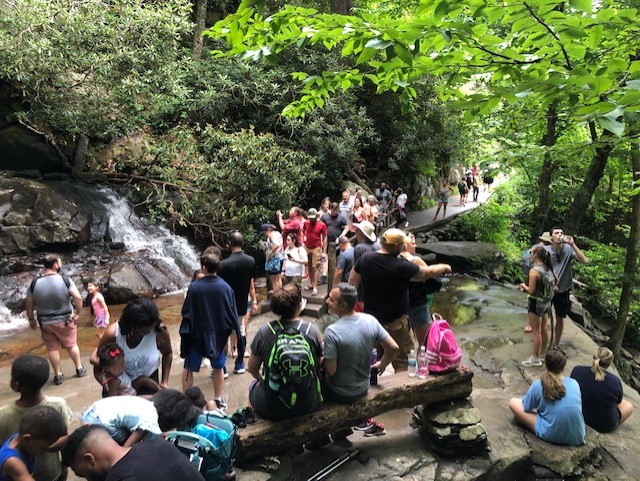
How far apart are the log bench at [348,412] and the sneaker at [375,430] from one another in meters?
0.45

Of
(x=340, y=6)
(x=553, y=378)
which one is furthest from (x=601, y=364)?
(x=340, y=6)

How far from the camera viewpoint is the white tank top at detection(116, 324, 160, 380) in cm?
378

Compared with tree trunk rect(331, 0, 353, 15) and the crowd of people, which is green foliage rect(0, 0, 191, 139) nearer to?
tree trunk rect(331, 0, 353, 15)

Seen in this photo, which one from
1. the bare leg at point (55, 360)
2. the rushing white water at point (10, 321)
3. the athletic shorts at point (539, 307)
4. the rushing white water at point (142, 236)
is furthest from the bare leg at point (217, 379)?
the rushing white water at point (142, 236)

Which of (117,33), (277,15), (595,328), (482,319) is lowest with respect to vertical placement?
(595,328)

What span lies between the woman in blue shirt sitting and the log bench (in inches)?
32.4

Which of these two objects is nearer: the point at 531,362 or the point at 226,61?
the point at 531,362

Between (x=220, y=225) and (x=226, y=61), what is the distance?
676 centimetres

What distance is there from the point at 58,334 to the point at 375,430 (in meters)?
4.26

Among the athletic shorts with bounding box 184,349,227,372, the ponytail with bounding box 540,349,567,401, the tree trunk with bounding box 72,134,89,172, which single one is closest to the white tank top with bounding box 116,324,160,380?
the athletic shorts with bounding box 184,349,227,372

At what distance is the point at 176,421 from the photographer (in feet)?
10.0

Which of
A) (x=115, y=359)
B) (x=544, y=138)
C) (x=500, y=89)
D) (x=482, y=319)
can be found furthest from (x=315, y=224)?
(x=544, y=138)

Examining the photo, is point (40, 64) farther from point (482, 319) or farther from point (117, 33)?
point (482, 319)

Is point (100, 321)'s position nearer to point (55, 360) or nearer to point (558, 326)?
point (55, 360)
